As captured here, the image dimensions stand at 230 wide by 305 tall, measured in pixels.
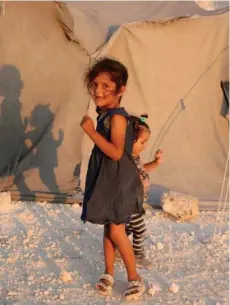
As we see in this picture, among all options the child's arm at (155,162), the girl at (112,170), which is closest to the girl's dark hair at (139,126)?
the child's arm at (155,162)

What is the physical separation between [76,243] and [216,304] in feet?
4.01

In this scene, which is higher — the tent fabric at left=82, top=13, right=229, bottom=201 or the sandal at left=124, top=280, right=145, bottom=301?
the tent fabric at left=82, top=13, right=229, bottom=201

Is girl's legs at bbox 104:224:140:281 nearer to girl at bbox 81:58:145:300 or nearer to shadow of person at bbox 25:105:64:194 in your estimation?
girl at bbox 81:58:145:300

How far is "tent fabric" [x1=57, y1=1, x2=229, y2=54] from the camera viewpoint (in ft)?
17.2

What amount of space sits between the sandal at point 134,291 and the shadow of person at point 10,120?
2.42 metres

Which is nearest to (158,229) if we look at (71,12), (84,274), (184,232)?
(184,232)

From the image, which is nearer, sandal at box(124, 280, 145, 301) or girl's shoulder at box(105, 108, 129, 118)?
girl's shoulder at box(105, 108, 129, 118)

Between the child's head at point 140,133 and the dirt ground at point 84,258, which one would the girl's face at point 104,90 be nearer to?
the child's head at point 140,133

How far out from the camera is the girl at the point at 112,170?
3037 mm

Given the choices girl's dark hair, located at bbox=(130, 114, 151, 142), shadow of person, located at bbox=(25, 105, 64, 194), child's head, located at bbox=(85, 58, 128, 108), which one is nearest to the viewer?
child's head, located at bbox=(85, 58, 128, 108)

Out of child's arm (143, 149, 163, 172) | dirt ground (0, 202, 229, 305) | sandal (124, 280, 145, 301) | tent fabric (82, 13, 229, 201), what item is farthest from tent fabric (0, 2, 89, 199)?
sandal (124, 280, 145, 301)

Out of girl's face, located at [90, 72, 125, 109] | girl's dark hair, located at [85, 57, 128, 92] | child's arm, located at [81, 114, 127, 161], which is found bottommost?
child's arm, located at [81, 114, 127, 161]

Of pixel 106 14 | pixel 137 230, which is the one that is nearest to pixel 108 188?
pixel 137 230

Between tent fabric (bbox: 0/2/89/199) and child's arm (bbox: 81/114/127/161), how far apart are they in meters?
2.31
